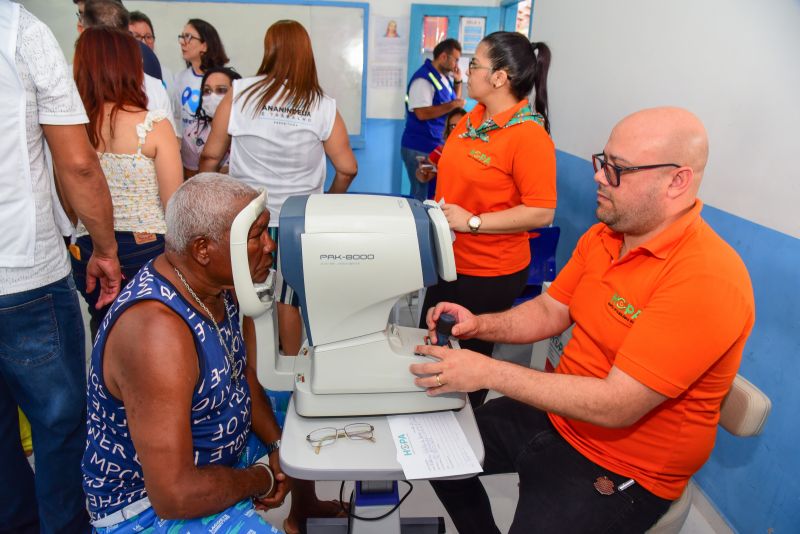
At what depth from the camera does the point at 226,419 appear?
3.88 ft

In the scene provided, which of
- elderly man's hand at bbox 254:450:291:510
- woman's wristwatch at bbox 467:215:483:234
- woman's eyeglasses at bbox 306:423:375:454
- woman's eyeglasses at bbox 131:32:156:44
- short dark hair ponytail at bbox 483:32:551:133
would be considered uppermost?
woman's eyeglasses at bbox 131:32:156:44

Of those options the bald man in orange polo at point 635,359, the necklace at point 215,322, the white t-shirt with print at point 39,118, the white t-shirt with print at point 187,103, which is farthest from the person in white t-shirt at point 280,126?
the bald man in orange polo at point 635,359

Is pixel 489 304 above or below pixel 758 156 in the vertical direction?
below

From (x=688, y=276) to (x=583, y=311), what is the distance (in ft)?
1.00

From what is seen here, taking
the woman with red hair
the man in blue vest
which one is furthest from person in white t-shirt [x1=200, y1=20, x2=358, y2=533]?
the man in blue vest

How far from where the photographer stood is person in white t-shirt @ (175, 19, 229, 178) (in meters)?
3.00

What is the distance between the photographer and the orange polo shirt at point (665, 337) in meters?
1.03

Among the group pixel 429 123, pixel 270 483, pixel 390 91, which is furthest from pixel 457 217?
pixel 390 91

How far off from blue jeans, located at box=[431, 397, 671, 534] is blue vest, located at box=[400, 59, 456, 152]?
3059 millimetres

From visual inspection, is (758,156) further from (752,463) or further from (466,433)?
(466,433)

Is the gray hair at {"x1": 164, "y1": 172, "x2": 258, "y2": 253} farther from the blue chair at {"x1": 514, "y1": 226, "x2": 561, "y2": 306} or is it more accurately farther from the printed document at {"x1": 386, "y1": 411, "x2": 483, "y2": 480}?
the blue chair at {"x1": 514, "y1": 226, "x2": 561, "y2": 306}

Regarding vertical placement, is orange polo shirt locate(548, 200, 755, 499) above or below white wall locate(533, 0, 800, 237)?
below

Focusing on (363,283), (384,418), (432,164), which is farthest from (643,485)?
(432,164)

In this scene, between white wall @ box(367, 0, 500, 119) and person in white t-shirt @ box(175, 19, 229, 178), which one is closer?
person in white t-shirt @ box(175, 19, 229, 178)
